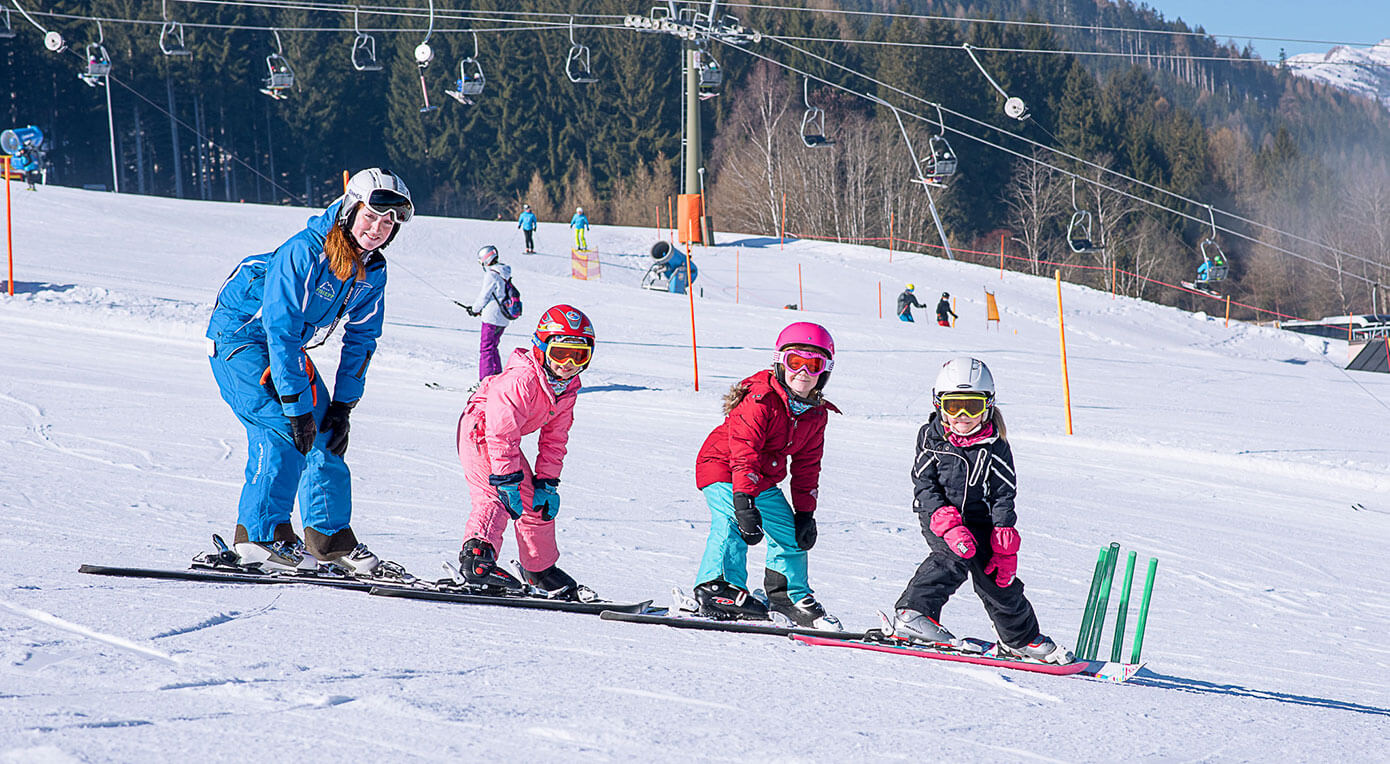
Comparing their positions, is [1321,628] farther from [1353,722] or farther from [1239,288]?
[1239,288]

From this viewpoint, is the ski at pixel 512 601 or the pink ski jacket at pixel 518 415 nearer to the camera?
the ski at pixel 512 601

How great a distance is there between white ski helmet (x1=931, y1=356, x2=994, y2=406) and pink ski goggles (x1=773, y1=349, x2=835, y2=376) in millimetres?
513

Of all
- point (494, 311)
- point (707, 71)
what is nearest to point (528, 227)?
point (707, 71)

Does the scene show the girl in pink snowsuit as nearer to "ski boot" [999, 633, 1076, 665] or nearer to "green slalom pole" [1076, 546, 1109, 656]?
"ski boot" [999, 633, 1076, 665]

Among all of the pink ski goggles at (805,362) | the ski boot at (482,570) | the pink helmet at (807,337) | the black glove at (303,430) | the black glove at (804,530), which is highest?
the pink helmet at (807,337)

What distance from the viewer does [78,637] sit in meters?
3.58

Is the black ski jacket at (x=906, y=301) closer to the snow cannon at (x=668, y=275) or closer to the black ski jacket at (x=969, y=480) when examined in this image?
the snow cannon at (x=668, y=275)

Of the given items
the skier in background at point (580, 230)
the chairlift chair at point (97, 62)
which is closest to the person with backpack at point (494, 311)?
the skier in background at point (580, 230)

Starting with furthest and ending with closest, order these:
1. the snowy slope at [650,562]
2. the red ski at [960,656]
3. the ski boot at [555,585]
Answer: the ski boot at [555,585] → the red ski at [960,656] → the snowy slope at [650,562]

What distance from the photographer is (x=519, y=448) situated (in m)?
5.12

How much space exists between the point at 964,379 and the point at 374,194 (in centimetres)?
248

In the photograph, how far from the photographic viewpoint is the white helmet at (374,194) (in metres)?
4.73

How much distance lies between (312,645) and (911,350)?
53.7 feet

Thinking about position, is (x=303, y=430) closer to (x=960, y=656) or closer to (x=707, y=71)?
(x=960, y=656)
